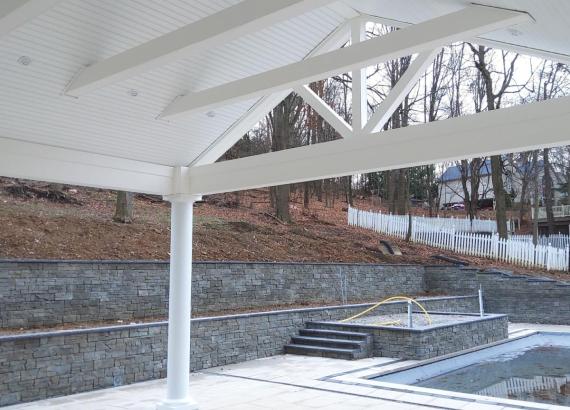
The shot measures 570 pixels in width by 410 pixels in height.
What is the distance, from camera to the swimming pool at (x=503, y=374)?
783 centimetres

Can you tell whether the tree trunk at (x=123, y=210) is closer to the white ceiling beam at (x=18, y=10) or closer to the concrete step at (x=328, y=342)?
the concrete step at (x=328, y=342)

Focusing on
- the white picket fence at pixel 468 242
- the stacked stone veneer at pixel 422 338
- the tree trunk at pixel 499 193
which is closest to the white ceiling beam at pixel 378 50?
the stacked stone veneer at pixel 422 338

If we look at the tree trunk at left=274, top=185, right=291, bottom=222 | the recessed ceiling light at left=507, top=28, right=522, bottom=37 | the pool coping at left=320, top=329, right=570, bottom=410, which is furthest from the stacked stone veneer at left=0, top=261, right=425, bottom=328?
the recessed ceiling light at left=507, top=28, right=522, bottom=37

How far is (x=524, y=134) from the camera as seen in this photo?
3904 mm

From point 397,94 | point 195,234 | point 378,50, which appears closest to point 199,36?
point 378,50

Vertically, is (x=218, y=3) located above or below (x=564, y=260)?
above

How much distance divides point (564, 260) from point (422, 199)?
21.0 m

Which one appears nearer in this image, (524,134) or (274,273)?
(524,134)

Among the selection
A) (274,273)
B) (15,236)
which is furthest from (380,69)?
(15,236)

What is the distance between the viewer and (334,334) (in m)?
10.9

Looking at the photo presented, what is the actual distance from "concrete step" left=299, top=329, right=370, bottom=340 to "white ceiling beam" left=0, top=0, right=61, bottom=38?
8655mm

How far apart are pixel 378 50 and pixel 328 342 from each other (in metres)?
7.45

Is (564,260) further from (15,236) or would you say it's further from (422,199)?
(422,199)

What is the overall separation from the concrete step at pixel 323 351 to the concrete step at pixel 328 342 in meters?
0.15
